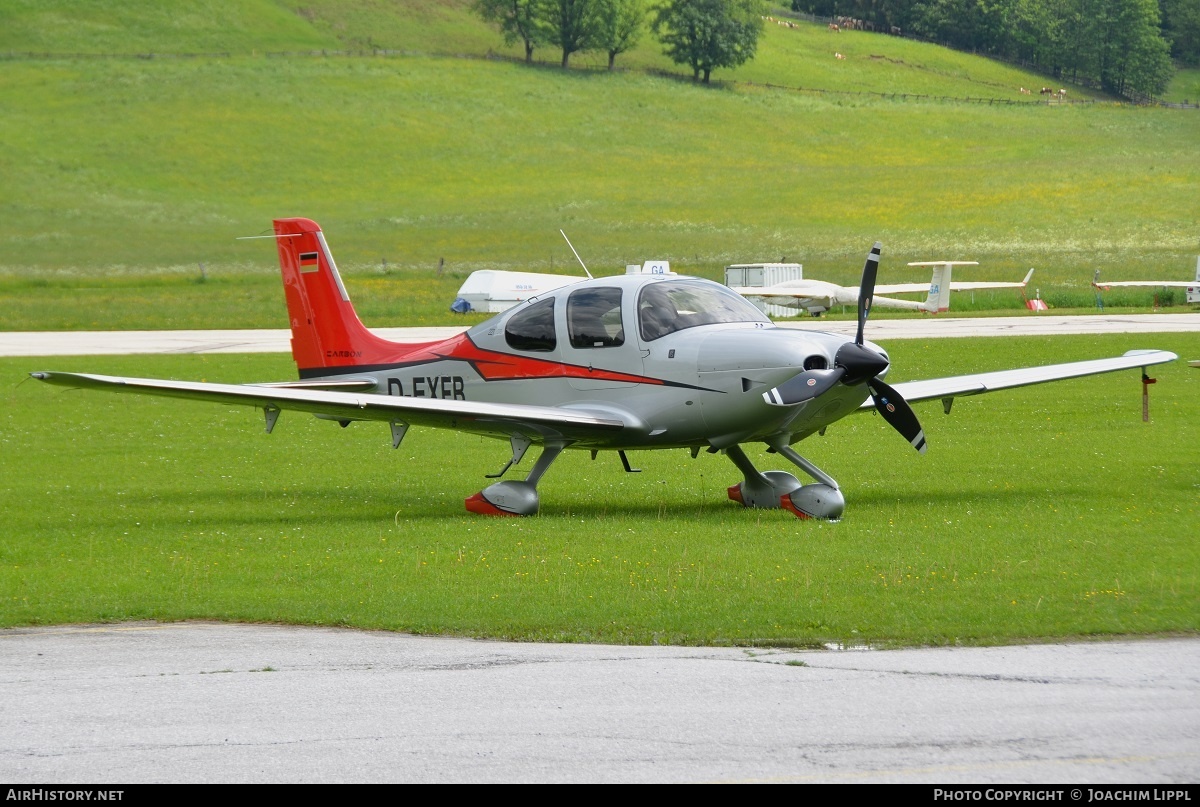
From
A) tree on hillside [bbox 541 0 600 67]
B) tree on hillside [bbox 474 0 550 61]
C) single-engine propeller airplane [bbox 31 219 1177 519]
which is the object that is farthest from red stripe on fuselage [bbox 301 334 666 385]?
tree on hillside [bbox 474 0 550 61]

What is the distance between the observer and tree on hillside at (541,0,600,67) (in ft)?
500

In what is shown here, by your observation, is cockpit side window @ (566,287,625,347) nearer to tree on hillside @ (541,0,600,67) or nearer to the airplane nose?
the airplane nose

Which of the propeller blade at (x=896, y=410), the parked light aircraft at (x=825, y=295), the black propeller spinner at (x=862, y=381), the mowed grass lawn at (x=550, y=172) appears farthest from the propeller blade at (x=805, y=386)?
the mowed grass lawn at (x=550, y=172)

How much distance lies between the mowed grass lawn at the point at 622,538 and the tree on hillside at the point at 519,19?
135662 millimetres

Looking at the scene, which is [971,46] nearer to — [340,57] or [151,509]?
[340,57]

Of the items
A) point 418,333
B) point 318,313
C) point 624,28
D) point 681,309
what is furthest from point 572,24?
Result: point 681,309

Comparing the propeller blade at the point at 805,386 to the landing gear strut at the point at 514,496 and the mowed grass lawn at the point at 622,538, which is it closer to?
the mowed grass lawn at the point at 622,538

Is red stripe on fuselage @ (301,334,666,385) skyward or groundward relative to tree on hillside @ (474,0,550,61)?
groundward

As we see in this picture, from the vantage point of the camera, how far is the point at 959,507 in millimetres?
15359

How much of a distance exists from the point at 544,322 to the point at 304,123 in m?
111

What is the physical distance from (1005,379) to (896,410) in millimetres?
3708

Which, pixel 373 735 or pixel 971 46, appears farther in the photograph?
pixel 971 46

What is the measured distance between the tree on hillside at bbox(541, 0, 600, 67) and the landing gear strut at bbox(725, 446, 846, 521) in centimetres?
14053

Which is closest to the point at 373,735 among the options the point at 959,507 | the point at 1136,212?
the point at 959,507
